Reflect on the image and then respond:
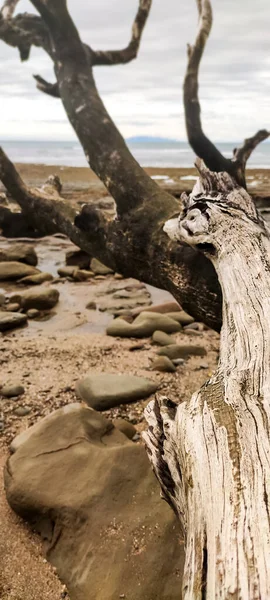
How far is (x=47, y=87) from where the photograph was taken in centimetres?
609

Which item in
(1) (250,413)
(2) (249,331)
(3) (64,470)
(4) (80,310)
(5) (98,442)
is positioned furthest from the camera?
(4) (80,310)

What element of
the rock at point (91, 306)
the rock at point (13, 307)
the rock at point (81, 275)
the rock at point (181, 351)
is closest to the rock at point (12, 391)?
the rock at point (181, 351)

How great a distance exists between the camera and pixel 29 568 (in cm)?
239

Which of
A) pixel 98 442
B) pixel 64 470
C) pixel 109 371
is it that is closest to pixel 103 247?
pixel 109 371

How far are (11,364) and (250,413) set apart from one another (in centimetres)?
336

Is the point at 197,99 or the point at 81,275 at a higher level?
the point at 197,99

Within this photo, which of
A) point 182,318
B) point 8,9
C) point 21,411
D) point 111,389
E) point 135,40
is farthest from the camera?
point 135,40

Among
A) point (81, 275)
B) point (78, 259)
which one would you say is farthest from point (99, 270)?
point (78, 259)

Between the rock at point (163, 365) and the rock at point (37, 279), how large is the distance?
11.3 feet

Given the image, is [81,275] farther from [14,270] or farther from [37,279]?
[14,270]

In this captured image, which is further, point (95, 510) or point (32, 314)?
point (32, 314)

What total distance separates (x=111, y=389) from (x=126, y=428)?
1.71 ft

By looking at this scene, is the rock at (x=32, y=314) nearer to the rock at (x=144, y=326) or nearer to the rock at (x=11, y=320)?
the rock at (x=11, y=320)

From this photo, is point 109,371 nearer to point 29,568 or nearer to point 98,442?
point 98,442
